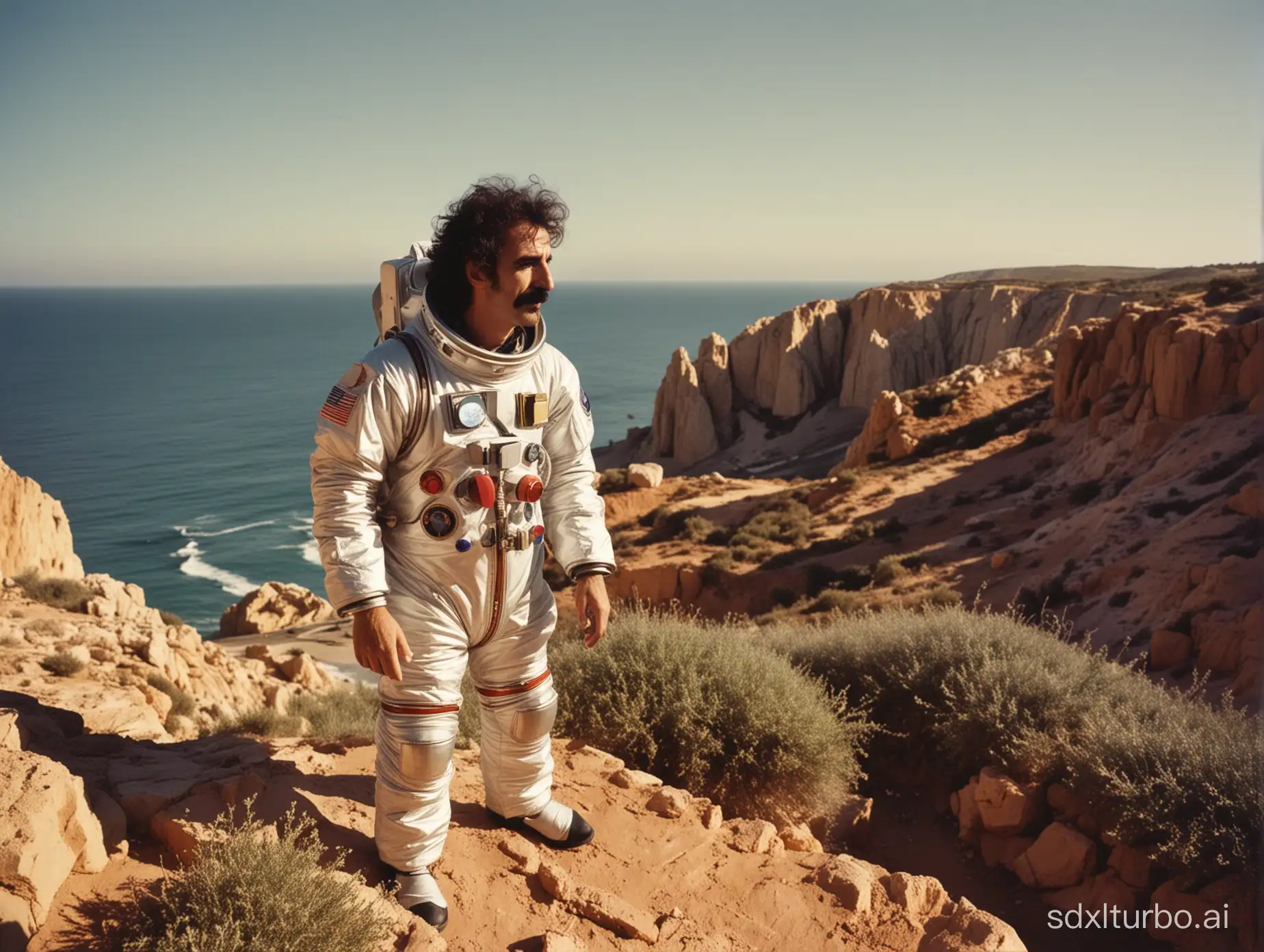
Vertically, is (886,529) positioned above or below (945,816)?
below

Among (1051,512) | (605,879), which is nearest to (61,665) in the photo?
(605,879)

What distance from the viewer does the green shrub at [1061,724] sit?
422 centimetres

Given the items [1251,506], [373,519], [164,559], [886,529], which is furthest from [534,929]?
[164,559]

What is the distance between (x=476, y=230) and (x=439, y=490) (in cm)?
97

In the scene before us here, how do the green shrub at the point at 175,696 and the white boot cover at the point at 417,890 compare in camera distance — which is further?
the green shrub at the point at 175,696

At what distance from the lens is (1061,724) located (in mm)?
5418

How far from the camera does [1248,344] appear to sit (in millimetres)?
17031

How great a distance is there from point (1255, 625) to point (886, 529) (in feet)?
41.6

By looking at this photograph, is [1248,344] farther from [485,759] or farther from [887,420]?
[485,759]

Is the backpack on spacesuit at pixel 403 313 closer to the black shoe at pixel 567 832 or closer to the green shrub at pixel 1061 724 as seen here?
the black shoe at pixel 567 832

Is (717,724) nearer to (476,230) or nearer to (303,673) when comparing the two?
(476,230)

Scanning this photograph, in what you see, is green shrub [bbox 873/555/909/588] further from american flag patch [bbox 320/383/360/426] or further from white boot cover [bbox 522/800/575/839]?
american flag patch [bbox 320/383/360/426]

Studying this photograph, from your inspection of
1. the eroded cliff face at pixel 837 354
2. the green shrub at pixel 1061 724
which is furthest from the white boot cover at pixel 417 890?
the eroded cliff face at pixel 837 354

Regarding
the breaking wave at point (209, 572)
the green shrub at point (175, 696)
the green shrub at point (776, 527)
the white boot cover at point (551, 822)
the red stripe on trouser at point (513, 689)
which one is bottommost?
the breaking wave at point (209, 572)
